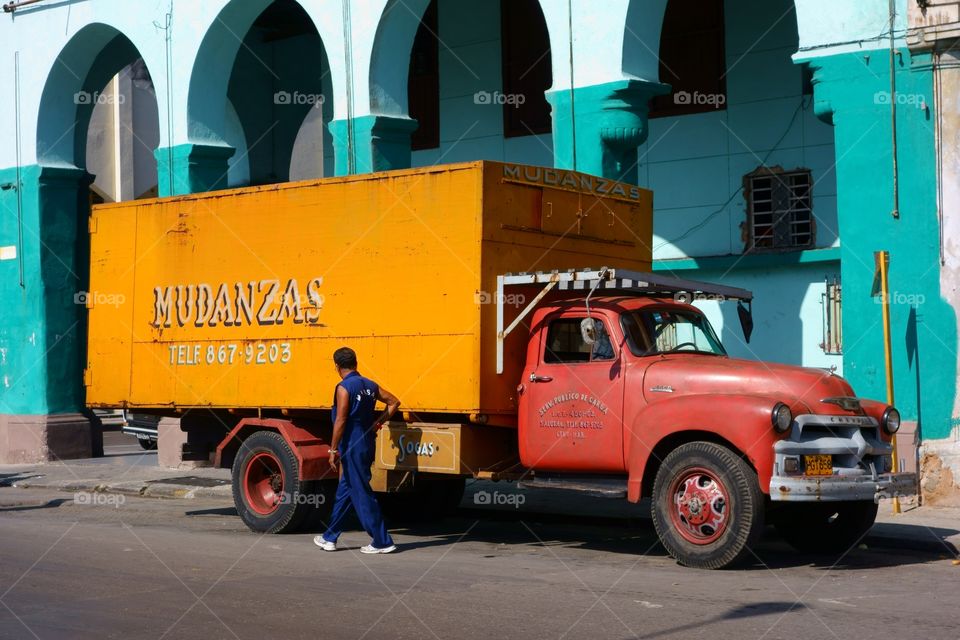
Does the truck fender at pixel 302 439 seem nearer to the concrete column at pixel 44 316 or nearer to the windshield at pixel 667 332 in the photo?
the windshield at pixel 667 332

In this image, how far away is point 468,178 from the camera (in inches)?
447

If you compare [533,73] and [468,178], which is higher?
[533,73]

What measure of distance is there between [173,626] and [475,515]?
667cm

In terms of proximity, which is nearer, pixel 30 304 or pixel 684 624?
pixel 684 624

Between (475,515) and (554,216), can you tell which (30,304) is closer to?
(475,515)

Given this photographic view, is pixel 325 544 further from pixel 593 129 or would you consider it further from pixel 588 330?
pixel 593 129

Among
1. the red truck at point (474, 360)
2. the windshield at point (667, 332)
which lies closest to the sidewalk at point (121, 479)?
the red truck at point (474, 360)

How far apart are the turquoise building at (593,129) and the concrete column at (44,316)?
0.04 m

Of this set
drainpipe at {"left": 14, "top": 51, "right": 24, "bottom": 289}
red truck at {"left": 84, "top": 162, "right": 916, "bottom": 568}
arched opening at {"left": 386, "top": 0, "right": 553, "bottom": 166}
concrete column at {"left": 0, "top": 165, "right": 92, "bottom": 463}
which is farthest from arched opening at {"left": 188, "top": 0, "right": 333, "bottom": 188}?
red truck at {"left": 84, "top": 162, "right": 916, "bottom": 568}

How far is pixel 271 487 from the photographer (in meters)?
13.0

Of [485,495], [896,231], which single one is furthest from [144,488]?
[896,231]

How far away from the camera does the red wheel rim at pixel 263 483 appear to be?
12.8 meters

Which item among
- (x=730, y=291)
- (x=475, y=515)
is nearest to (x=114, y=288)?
(x=475, y=515)

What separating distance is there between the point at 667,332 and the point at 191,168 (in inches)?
401
